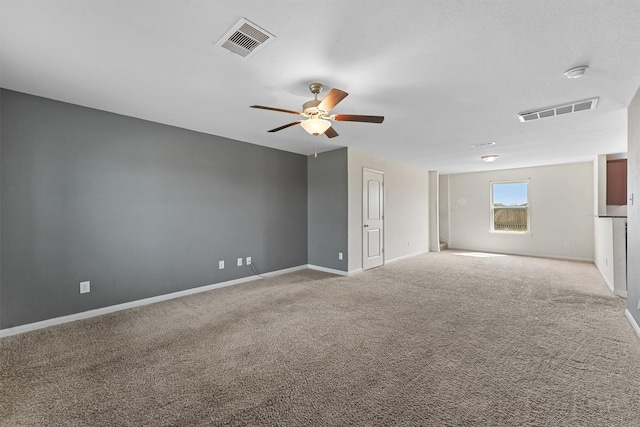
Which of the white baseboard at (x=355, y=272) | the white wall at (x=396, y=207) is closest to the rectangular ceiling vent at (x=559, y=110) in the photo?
A: the white wall at (x=396, y=207)

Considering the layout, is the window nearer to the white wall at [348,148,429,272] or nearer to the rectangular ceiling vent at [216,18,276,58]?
the white wall at [348,148,429,272]

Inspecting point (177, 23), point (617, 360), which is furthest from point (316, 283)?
point (177, 23)

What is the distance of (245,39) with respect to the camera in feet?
6.48

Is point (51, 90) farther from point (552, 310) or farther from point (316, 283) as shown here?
point (552, 310)

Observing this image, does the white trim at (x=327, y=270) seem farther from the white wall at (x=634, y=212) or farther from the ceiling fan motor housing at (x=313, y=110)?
the white wall at (x=634, y=212)

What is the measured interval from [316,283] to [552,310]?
10.5 ft

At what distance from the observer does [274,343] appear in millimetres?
2605

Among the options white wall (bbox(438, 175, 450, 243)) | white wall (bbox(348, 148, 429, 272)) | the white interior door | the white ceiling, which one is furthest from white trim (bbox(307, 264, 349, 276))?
white wall (bbox(438, 175, 450, 243))

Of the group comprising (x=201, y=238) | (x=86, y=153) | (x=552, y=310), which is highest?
(x=86, y=153)

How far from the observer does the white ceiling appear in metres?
1.70

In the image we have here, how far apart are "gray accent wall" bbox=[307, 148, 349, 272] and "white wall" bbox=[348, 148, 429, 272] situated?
137mm

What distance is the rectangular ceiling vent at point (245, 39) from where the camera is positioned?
→ 1857 mm

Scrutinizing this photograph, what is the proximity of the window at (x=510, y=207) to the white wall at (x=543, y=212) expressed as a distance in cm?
13

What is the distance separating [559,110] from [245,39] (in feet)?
12.0
